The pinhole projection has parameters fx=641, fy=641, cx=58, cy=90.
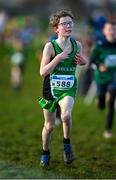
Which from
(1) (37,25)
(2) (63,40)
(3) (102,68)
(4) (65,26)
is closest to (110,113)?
(3) (102,68)

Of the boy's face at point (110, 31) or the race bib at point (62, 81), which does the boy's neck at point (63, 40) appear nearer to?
the race bib at point (62, 81)

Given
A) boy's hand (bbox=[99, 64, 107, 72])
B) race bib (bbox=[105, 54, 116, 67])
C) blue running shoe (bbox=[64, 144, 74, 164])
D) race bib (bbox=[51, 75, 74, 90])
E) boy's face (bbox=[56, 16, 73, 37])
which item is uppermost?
boy's face (bbox=[56, 16, 73, 37])

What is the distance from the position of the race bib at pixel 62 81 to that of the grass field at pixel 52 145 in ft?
3.57

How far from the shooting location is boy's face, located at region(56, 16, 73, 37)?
8.27 metres

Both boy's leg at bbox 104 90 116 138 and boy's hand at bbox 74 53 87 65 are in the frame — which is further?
boy's leg at bbox 104 90 116 138

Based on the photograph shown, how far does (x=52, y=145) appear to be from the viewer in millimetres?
10766

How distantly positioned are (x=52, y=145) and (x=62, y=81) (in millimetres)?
2627

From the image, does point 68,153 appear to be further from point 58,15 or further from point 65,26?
point 58,15

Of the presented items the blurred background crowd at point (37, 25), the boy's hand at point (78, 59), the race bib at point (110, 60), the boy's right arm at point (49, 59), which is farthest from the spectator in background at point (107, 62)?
the boy's right arm at point (49, 59)

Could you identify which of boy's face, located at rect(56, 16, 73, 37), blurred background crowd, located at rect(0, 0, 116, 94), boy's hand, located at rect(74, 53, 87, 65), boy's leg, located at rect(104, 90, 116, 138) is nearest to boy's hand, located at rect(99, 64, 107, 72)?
boy's leg, located at rect(104, 90, 116, 138)

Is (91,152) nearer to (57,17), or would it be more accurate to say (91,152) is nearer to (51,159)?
(51,159)

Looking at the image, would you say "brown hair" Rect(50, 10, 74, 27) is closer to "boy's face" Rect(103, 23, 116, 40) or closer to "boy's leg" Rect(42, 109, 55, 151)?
"boy's leg" Rect(42, 109, 55, 151)

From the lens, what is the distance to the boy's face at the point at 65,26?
8273 millimetres

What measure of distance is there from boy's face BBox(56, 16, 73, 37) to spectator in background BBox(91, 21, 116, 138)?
2.86m
